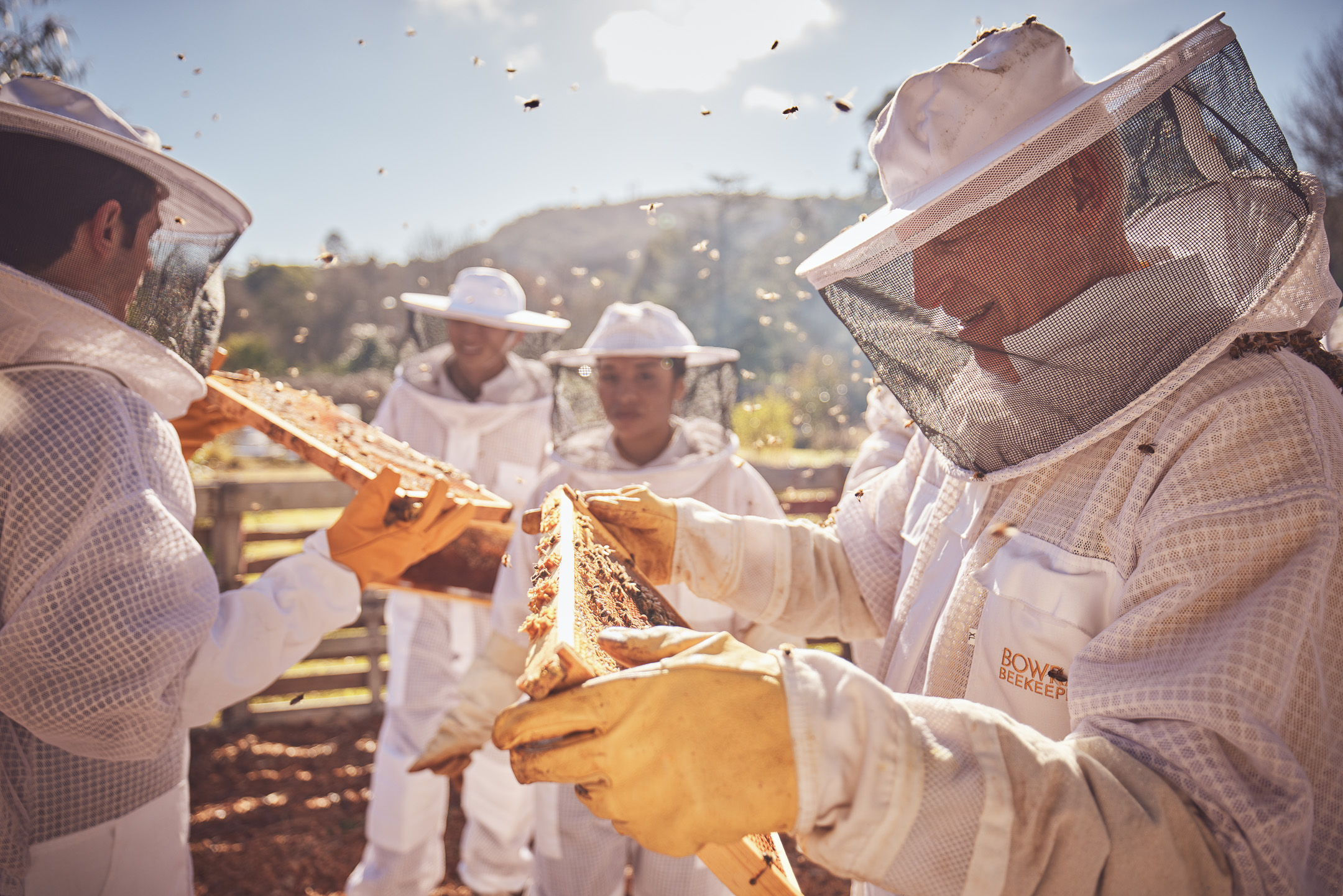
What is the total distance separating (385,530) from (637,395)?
156cm

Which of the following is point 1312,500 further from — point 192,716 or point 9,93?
point 9,93

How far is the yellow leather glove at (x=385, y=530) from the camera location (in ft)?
8.34

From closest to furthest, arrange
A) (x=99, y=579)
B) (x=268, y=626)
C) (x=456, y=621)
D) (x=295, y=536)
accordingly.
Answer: (x=99, y=579) < (x=268, y=626) < (x=456, y=621) < (x=295, y=536)

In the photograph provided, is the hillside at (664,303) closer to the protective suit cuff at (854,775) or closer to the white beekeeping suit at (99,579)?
the white beekeeping suit at (99,579)

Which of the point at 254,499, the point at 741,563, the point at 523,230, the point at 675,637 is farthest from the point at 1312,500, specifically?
the point at 523,230

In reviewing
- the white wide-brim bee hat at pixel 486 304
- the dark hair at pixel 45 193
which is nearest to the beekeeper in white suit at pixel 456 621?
the white wide-brim bee hat at pixel 486 304

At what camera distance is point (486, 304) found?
506 cm

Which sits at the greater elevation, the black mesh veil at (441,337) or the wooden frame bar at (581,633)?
the black mesh veil at (441,337)

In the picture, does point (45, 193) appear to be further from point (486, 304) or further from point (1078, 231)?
point (486, 304)

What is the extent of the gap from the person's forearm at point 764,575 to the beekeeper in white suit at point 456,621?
6.02 ft

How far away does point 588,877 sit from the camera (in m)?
3.27

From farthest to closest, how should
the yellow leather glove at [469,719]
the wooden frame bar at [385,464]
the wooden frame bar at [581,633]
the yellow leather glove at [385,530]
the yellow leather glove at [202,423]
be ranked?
1. the yellow leather glove at [469,719]
2. the yellow leather glove at [202,423]
3. the wooden frame bar at [385,464]
4. the yellow leather glove at [385,530]
5. the wooden frame bar at [581,633]

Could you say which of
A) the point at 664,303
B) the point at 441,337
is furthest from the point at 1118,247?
the point at 664,303

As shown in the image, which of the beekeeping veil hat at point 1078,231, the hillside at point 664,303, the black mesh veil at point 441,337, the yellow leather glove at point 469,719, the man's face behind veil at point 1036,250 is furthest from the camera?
the hillside at point 664,303
